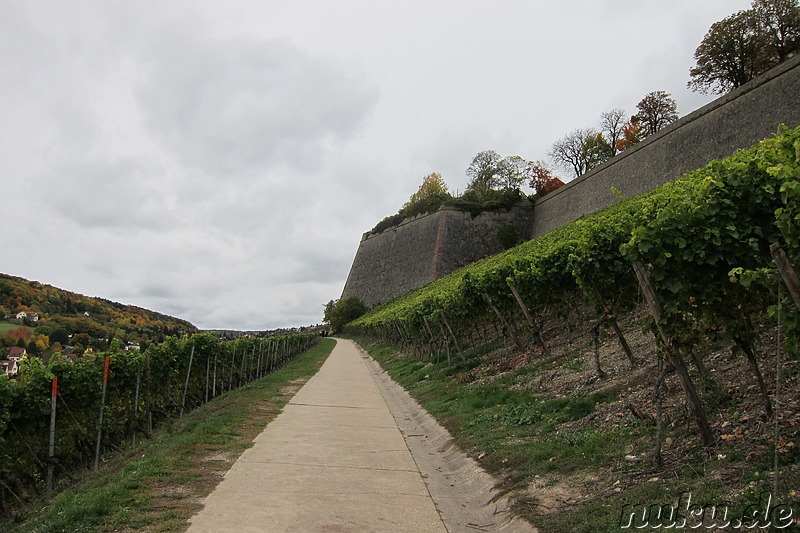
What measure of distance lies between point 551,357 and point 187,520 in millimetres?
9228

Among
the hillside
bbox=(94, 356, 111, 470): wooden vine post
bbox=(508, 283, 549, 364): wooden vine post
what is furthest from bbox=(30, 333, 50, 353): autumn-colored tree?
bbox=(508, 283, 549, 364): wooden vine post

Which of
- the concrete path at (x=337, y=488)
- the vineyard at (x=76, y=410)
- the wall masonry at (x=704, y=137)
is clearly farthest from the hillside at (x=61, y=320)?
the wall masonry at (x=704, y=137)

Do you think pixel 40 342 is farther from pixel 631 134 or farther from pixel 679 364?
pixel 631 134

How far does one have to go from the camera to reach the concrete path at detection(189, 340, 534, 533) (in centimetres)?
456

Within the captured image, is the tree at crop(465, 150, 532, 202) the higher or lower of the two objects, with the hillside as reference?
higher

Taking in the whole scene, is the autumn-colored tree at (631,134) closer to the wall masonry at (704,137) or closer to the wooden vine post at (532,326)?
the wall masonry at (704,137)

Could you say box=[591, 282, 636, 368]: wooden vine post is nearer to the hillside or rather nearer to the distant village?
the distant village

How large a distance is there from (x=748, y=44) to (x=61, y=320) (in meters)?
39.4

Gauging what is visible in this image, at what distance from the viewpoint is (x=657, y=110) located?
50438 mm

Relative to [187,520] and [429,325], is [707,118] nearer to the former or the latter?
[429,325]

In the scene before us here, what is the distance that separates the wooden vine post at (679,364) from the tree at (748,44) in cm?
3453

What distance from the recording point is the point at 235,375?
63.7ft

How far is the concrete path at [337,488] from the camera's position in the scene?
15.0 ft

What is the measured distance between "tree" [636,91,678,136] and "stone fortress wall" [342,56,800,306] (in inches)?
519
